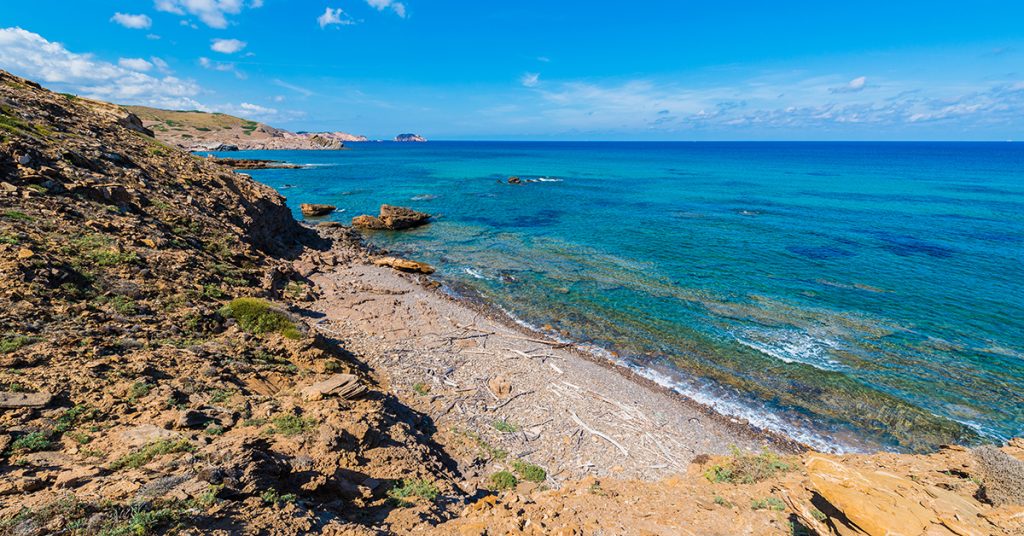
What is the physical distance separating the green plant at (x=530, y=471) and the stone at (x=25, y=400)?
1265 cm

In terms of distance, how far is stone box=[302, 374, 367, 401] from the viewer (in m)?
13.8

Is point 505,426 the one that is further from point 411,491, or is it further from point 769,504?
point 769,504

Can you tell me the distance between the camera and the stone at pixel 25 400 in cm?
937

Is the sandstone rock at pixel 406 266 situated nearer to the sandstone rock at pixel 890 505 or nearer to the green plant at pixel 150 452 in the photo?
the green plant at pixel 150 452

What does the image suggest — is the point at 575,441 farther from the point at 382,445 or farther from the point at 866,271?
the point at 866,271

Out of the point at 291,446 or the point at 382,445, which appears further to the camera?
the point at 382,445

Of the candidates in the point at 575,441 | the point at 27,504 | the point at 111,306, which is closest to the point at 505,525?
the point at 575,441

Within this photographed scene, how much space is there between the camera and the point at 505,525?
9977mm

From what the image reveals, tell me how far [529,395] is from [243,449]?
1180cm

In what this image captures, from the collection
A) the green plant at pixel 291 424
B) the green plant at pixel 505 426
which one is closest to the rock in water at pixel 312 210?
the green plant at pixel 505 426

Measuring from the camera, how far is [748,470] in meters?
13.1

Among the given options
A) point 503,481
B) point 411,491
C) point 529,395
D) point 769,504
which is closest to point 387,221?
point 529,395

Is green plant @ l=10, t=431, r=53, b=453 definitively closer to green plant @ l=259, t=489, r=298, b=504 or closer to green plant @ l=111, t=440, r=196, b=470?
green plant @ l=111, t=440, r=196, b=470

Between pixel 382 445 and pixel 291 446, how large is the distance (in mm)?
Result: 2764
